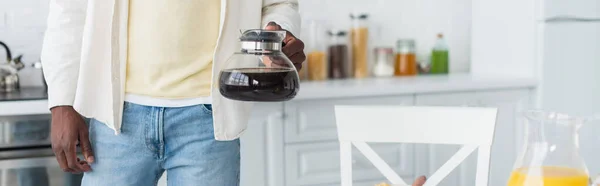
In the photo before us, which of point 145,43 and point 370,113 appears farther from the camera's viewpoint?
point 370,113

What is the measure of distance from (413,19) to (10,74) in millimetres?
1638

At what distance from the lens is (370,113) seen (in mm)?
1605

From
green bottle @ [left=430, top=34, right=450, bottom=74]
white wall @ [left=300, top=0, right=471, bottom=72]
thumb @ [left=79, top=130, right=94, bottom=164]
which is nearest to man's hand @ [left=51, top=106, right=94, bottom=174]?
thumb @ [left=79, top=130, right=94, bottom=164]

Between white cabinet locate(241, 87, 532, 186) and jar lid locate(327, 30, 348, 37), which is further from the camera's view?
jar lid locate(327, 30, 348, 37)

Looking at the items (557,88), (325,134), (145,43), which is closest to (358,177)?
(325,134)

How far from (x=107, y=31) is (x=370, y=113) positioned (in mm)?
572

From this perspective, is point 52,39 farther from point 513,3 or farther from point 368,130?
point 513,3

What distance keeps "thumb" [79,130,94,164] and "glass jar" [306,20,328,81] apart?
4.95ft

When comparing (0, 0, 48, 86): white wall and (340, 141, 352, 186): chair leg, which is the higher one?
(0, 0, 48, 86): white wall

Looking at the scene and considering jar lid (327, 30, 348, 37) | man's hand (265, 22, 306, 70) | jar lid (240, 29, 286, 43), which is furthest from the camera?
jar lid (327, 30, 348, 37)

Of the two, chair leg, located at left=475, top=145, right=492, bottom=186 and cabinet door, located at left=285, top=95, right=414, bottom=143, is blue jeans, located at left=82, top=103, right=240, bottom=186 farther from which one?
cabinet door, located at left=285, top=95, right=414, bottom=143

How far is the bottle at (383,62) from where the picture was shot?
9.96 ft

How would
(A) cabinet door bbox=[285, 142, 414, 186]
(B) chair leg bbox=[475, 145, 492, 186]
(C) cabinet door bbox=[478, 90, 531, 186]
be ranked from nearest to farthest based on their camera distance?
(B) chair leg bbox=[475, 145, 492, 186], (A) cabinet door bbox=[285, 142, 414, 186], (C) cabinet door bbox=[478, 90, 531, 186]

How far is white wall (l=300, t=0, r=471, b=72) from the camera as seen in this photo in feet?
10.0
